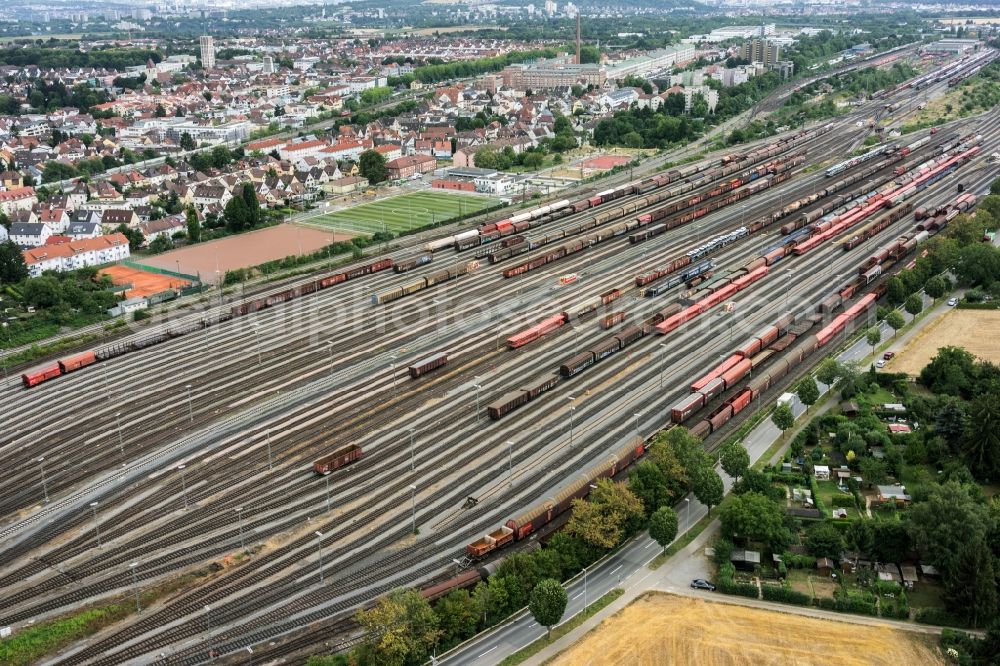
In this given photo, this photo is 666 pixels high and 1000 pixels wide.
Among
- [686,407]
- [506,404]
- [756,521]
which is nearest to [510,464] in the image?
[506,404]

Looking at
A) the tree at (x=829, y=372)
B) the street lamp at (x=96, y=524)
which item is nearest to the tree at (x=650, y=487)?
the tree at (x=829, y=372)

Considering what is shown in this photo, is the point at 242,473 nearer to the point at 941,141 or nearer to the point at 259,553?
the point at 259,553

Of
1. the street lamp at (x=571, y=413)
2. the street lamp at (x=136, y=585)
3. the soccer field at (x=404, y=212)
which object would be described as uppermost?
the soccer field at (x=404, y=212)

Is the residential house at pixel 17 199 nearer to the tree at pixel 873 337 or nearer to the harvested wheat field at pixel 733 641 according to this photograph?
the tree at pixel 873 337

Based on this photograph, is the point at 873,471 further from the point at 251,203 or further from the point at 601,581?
the point at 251,203

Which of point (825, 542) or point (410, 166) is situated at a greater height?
point (410, 166)

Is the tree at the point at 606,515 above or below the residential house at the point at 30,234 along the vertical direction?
below

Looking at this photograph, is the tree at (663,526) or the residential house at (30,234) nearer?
the tree at (663,526)
